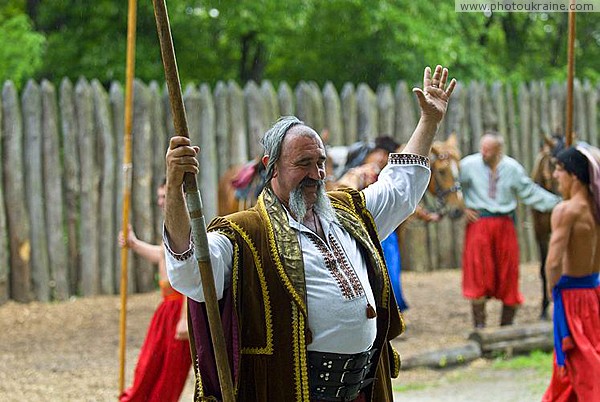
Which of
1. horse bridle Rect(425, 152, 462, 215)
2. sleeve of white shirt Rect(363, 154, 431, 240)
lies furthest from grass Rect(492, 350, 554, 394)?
sleeve of white shirt Rect(363, 154, 431, 240)

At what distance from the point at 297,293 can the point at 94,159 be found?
26.4 ft

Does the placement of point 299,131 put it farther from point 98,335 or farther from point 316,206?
point 98,335

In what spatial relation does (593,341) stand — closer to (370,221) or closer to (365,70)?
(370,221)

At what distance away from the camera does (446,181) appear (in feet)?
31.6

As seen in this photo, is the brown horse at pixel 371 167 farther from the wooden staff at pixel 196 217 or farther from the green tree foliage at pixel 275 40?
the green tree foliage at pixel 275 40

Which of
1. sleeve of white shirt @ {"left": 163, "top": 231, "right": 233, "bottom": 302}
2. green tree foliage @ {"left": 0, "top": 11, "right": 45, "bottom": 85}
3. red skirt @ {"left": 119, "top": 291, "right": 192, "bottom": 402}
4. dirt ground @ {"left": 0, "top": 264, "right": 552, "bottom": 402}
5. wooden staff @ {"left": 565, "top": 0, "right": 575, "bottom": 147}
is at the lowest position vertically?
dirt ground @ {"left": 0, "top": 264, "right": 552, "bottom": 402}

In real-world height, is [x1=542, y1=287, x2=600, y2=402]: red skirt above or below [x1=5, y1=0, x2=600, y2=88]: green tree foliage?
below

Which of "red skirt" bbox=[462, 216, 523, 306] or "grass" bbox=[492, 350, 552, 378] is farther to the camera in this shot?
"red skirt" bbox=[462, 216, 523, 306]

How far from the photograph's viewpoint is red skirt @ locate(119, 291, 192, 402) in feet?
19.2

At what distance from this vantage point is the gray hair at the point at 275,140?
3561 millimetres

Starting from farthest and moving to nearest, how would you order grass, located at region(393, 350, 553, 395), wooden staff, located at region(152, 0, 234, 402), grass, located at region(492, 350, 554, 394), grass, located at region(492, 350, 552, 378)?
grass, located at region(492, 350, 552, 378) → grass, located at region(492, 350, 554, 394) → grass, located at region(393, 350, 553, 395) → wooden staff, located at region(152, 0, 234, 402)

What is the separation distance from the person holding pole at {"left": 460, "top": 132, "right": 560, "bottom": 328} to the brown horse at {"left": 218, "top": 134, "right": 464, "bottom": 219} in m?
0.12

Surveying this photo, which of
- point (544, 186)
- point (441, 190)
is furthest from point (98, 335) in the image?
point (544, 186)

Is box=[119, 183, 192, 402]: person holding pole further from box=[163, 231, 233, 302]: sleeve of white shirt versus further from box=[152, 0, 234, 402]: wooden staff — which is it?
box=[152, 0, 234, 402]: wooden staff
